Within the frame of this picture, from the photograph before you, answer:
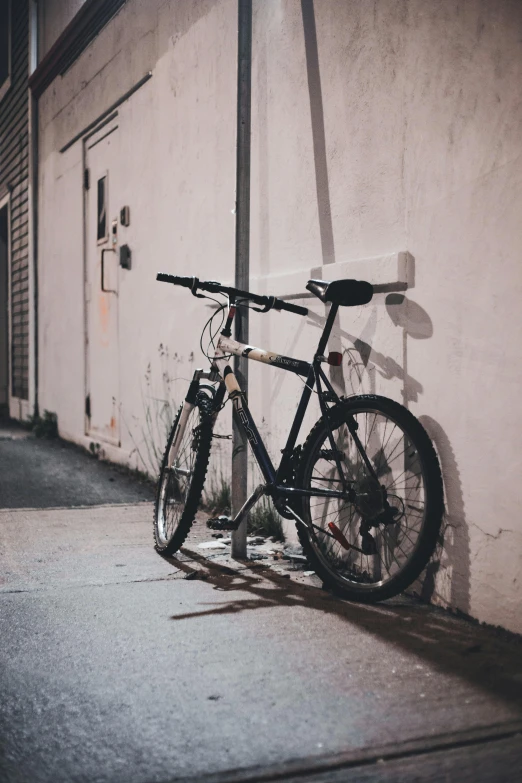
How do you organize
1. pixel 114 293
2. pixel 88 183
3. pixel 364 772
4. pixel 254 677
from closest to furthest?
pixel 364 772 < pixel 254 677 < pixel 114 293 < pixel 88 183

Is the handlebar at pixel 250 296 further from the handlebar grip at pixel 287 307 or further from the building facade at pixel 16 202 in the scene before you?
the building facade at pixel 16 202

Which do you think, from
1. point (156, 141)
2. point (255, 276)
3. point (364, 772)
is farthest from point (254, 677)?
point (156, 141)

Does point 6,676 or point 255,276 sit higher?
point 255,276

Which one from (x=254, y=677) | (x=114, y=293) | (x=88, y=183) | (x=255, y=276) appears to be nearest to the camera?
(x=254, y=677)

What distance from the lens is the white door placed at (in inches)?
280

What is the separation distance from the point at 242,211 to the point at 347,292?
96 centimetres

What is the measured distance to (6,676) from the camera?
98.5 inches

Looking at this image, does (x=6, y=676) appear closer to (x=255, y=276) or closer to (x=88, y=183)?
(x=255, y=276)

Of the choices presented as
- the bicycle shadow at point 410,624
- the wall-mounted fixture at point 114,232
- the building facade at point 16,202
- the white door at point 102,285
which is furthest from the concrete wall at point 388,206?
the building facade at point 16,202

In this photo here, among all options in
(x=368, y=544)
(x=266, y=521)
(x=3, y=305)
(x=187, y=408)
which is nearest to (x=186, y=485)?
(x=187, y=408)

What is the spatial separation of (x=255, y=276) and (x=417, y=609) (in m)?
2.16

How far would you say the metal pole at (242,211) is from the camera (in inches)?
155

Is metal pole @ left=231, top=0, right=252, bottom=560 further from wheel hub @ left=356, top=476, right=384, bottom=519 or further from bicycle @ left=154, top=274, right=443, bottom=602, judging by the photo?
wheel hub @ left=356, top=476, right=384, bottom=519

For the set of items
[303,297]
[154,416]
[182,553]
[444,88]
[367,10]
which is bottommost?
[182,553]
